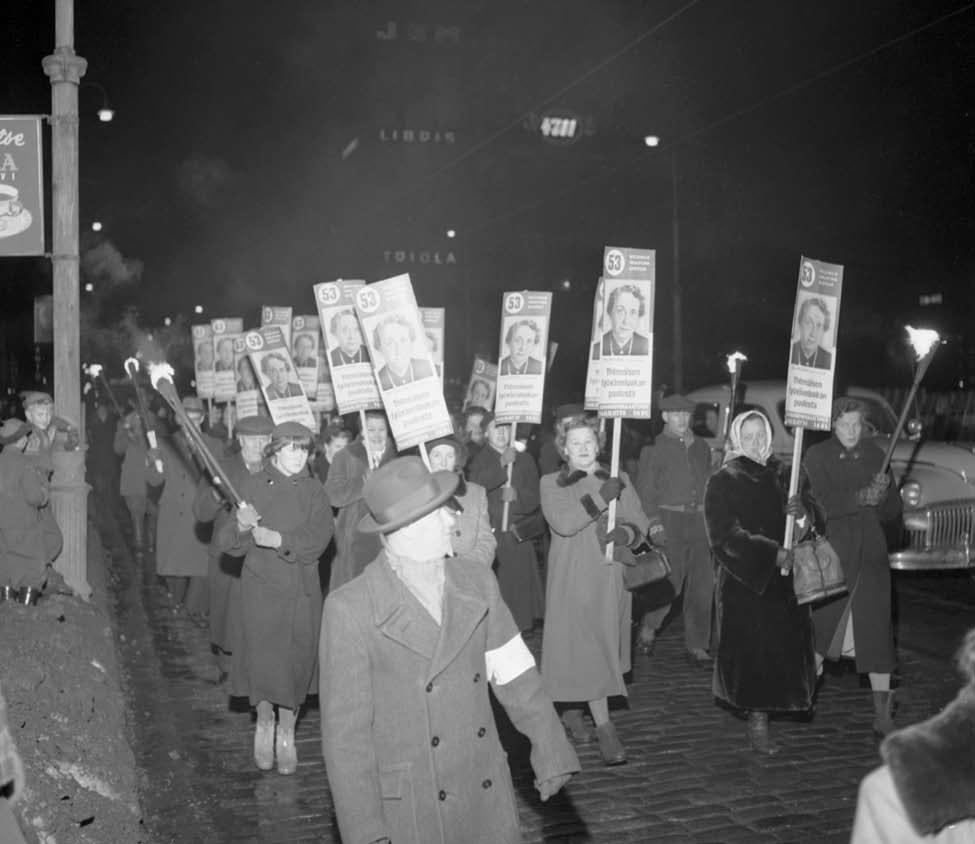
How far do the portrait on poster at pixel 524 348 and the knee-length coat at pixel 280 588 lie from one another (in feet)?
13.0

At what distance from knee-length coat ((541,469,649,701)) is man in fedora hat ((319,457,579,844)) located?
3.26 m

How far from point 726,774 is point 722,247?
31.9 m

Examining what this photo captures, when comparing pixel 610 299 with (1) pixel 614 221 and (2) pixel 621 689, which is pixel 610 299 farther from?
(1) pixel 614 221

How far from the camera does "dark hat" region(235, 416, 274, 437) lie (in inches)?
313

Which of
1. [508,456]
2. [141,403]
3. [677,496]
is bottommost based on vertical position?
[677,496]

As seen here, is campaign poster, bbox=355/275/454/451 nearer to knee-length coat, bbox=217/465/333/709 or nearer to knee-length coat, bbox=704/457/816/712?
Answer: knee-length coat, bbox=217/465/333/709

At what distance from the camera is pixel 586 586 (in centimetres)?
711

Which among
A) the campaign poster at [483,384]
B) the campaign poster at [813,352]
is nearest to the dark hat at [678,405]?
the campaign poster at [813,352]

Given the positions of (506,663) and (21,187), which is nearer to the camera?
(506,663)

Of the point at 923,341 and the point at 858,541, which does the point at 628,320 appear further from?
the point at 858,541

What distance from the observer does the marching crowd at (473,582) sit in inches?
139

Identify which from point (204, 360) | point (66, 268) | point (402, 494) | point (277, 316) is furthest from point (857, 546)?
point (204, 360)

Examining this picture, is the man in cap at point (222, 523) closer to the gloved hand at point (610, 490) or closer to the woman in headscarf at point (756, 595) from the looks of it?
the gloved hand at point (610, 490)

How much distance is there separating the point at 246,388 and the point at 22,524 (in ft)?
18.1
